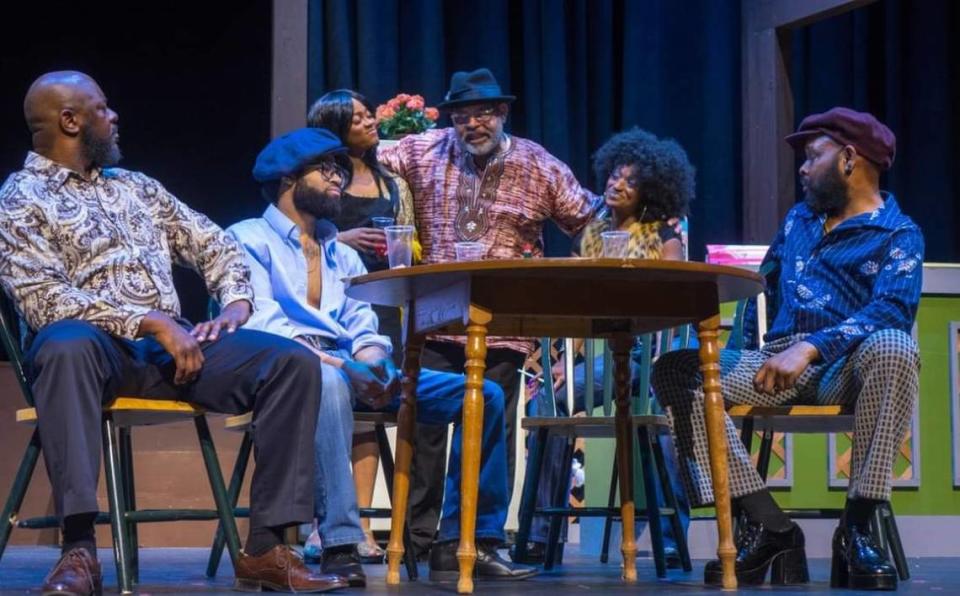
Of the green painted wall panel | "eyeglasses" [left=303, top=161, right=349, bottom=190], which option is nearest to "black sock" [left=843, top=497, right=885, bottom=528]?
"eyeglasses" [left=303, top=161, right=349, bottom=190]

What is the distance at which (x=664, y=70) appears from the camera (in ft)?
24.1

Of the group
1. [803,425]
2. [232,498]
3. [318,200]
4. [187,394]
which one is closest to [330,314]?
[318,200]

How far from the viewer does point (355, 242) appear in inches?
180

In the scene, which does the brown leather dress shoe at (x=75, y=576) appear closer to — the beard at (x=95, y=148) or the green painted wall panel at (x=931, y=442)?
the beard at (x=95, y=148)

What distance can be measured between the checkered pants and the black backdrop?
3001 millimetres

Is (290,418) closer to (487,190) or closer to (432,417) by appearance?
(432,417)

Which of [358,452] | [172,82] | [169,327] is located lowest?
[358,452]

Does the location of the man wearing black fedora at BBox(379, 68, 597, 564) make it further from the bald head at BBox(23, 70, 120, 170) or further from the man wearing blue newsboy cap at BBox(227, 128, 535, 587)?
the bald head at BBox(23, 70, 120, 170)

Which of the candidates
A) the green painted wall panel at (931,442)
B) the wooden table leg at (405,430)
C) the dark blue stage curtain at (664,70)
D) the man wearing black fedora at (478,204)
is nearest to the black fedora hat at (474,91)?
the man wearing black fedora at (478,204)

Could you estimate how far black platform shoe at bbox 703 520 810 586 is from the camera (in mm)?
3641

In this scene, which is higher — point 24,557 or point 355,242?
point 355,242

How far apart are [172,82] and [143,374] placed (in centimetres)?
318

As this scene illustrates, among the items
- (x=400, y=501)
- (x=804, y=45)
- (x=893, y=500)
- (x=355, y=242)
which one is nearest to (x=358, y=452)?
(x=355, y=242)

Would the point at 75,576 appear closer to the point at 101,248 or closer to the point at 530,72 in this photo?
the point at 101,248
